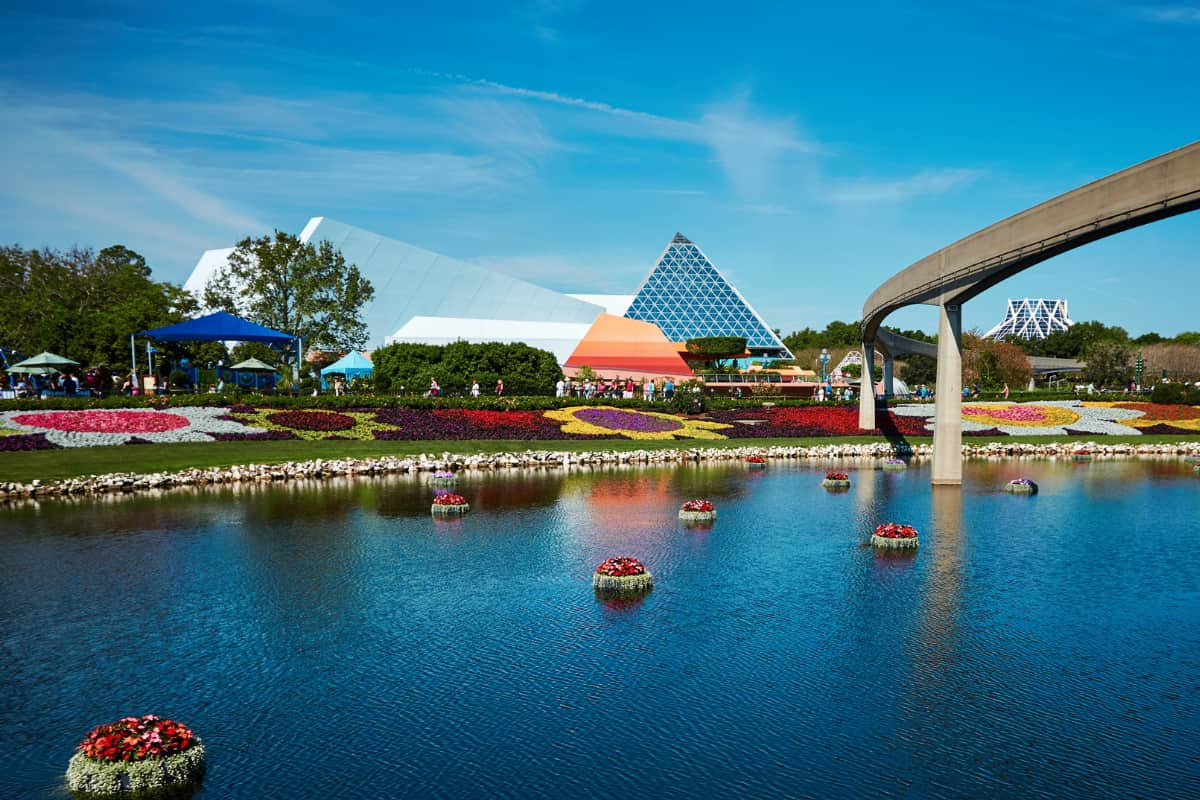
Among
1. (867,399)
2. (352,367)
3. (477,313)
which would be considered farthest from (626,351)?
(867,399)

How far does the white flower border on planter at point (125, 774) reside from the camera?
23.3ft

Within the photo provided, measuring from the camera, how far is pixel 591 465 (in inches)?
1187

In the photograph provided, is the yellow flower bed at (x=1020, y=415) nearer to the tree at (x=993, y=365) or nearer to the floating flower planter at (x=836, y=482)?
the tree at (x=993, y=365)

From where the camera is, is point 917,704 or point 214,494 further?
point 214,494

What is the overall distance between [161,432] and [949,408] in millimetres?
24591

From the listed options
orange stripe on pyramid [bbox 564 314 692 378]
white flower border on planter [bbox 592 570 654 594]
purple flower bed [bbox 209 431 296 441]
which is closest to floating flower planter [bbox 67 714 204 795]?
white flower border on planter [bbox 592 570 654 594]

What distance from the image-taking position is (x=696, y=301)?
91000 mm

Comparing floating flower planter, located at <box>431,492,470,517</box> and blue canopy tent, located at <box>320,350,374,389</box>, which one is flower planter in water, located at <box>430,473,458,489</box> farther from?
blue canopy tent, located at <box>320,350,374,389</box>

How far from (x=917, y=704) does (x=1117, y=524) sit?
12126 millimetres

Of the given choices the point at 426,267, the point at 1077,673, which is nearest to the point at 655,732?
the point at 1077,673

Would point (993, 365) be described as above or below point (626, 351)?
below

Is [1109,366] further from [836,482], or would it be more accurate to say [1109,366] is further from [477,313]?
[836,482]

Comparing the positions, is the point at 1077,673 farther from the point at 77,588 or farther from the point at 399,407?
the point at 399,407

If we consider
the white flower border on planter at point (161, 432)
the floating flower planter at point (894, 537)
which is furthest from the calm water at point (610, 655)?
the white flower border on planter at point (161, 432)
